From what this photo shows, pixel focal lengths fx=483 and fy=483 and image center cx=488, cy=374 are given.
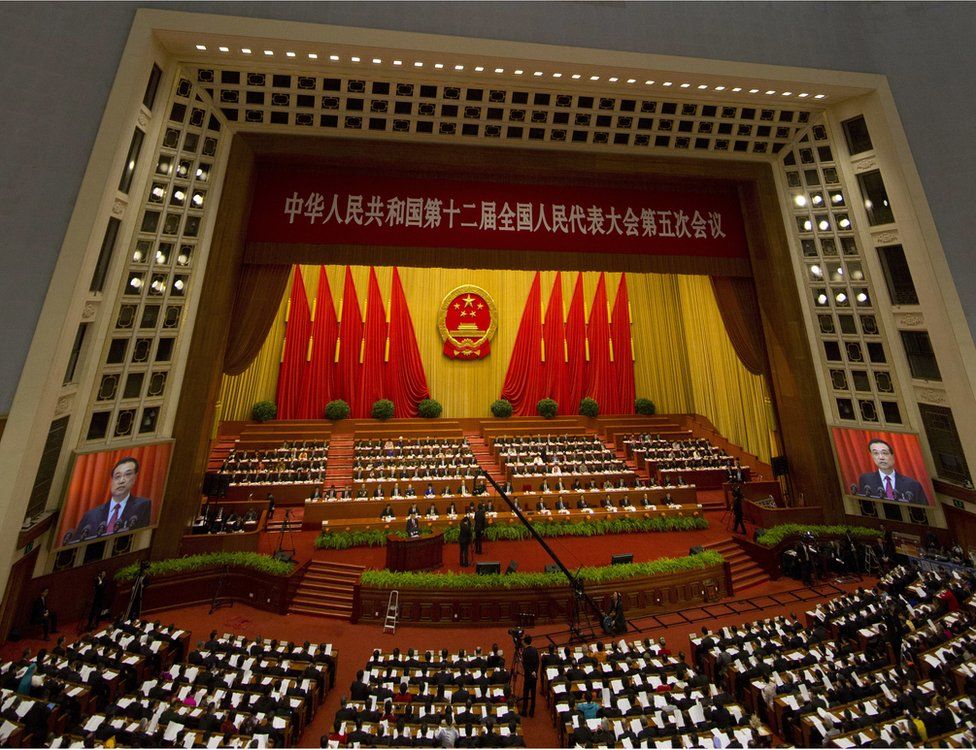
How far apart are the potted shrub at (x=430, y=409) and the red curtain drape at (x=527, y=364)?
113 inches

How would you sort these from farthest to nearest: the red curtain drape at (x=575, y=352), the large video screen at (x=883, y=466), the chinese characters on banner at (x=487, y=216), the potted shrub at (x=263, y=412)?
the red curtain drape at (x=575, y=352), the potted shrub at (x=263, y=412), the chinese characters on banner at (x=487, y=216), the large video screen at (x=883, y=466)

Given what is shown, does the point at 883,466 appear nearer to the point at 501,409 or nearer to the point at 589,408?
the point at 589,408

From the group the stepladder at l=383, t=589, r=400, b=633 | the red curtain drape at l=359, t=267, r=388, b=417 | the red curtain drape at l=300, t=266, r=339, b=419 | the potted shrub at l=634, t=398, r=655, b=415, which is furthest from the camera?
the potted shrub at l=634, t=398, r=655, b=415

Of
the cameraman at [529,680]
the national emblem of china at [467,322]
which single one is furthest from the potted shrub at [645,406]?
the cameraman at [529,680]

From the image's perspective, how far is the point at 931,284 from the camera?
1045 cm

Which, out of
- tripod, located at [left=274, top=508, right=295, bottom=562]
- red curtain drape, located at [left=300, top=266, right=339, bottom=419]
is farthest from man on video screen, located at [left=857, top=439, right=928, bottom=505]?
red curtain drape, located at [left=300, top=266, right=339, bottom=419]

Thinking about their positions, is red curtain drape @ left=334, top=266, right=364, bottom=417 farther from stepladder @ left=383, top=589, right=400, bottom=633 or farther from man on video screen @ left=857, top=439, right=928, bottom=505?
man on video screen @ left=857, top=439, right=928, bottom=505

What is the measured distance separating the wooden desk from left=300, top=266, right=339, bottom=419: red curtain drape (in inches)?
366

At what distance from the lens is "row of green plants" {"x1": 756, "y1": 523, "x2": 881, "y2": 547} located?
10641 millimetres

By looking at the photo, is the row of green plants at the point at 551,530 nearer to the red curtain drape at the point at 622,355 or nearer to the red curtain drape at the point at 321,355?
the red curtain drape at the point at 321,355

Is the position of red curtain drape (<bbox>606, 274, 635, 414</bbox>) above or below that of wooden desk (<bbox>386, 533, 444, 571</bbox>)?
above

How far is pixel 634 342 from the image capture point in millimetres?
20703

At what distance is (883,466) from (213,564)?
14.9 m

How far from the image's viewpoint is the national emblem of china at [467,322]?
19.5 meters
